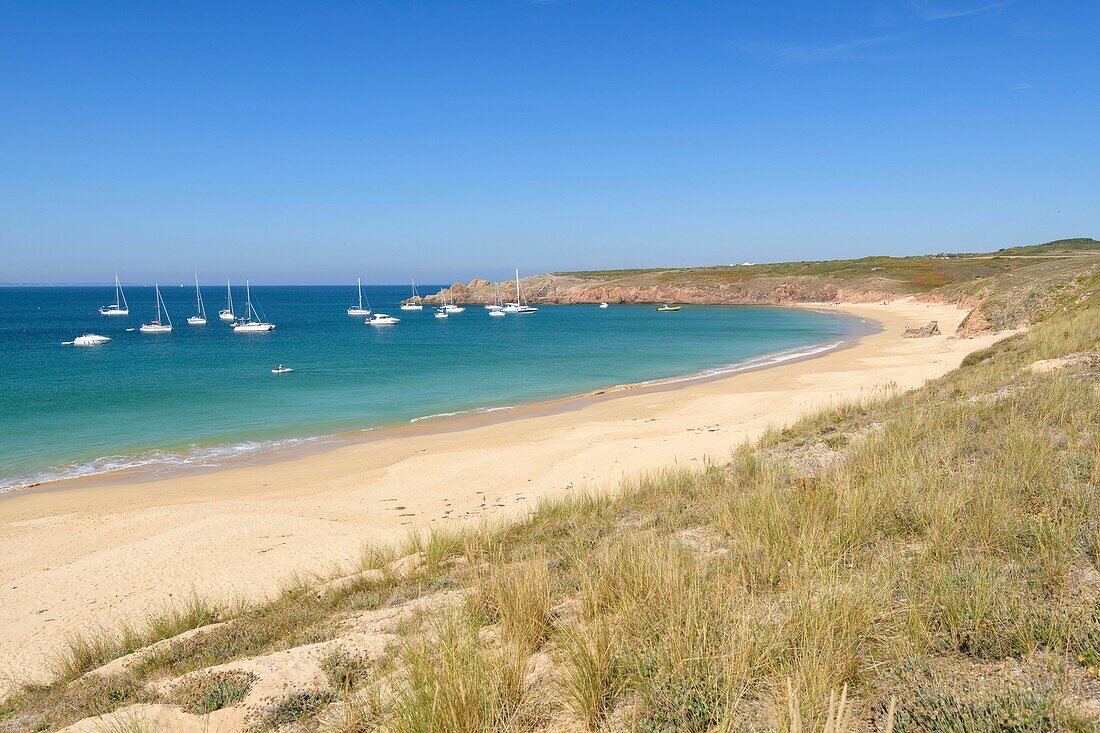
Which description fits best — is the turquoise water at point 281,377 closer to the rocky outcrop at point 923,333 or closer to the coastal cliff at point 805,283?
the rocky outcrop at point 923,333

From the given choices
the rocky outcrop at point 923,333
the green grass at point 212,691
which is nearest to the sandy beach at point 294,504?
the green grass at point 212,691

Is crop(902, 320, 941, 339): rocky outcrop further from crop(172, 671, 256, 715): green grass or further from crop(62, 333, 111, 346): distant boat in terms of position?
crop(62, 333, 111, 346): distant boat

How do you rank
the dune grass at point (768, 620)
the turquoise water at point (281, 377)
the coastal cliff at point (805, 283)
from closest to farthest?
the dune grass at point (768, 620), the turquoise water at point (281, 377), the coastal cliff at point (805, 283)

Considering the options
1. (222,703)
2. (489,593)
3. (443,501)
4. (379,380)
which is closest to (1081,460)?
(489,593)

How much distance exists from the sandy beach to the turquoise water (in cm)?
443

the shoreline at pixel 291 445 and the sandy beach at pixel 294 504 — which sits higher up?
the sandy beach at pixel 294 504

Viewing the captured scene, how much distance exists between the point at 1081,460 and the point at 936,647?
4219 mm

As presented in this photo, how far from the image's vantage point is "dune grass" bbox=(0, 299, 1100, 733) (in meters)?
3.21

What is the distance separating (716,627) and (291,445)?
805 inches

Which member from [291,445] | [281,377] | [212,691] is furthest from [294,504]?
[281,377]

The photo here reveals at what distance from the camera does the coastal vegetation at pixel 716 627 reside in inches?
128

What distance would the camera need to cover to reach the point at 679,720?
319 centimetres

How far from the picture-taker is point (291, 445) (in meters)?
21.6

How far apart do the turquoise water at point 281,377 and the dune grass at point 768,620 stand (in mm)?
17035
